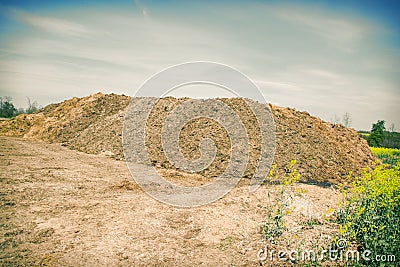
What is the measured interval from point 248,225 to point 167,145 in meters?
7.46

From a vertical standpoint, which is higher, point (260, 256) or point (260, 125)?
point (260, 125)

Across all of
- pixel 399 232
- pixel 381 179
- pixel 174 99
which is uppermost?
pixel 174 99

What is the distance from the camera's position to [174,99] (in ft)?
54.5

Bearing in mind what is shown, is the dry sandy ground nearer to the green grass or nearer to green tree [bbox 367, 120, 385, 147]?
the green grass

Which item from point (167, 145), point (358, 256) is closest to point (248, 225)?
point (358, 256)

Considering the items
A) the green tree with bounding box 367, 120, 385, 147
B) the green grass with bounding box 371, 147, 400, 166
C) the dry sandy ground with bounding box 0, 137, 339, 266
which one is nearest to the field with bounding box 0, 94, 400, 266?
the dry sandy ground with bounding box 0, 137, 339, 266

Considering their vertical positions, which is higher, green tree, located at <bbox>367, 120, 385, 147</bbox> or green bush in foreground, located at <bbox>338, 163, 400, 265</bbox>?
green tree, located at <bbox>367, 120, 385, 147</bbox>

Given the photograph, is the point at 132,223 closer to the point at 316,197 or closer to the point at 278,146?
the point at 316,197

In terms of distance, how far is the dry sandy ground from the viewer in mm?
4117

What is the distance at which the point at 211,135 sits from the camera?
38.5ft

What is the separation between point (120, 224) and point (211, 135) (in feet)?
23.3

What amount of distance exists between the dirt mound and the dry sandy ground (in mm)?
2892

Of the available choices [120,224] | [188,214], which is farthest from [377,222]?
[120,224]

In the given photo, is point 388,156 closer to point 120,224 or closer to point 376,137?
point 376,137
